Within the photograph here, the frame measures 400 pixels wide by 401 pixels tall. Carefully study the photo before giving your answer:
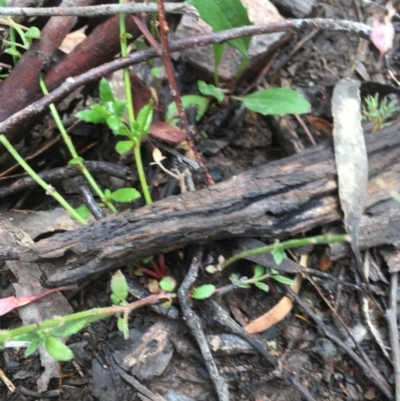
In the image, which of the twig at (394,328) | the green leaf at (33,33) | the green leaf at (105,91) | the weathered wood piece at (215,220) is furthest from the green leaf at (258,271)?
the green leaf at (33,33)

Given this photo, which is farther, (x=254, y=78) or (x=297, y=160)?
(x=254, y=78)

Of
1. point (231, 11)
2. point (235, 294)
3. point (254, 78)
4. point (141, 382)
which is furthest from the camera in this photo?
point (254, 78)

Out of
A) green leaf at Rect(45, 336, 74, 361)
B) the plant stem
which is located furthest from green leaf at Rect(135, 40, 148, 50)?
green leaf at Rect(45, 336, 74, 361)

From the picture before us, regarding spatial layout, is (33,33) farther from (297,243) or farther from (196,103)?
(297,243)

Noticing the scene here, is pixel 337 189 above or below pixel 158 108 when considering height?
below

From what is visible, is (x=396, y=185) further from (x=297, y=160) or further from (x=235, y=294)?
(x=235, y=294)

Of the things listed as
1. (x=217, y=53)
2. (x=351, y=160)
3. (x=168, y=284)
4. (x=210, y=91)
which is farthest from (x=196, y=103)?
(x=168, y=284)

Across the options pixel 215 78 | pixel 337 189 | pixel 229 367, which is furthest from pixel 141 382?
pixel 215 78
